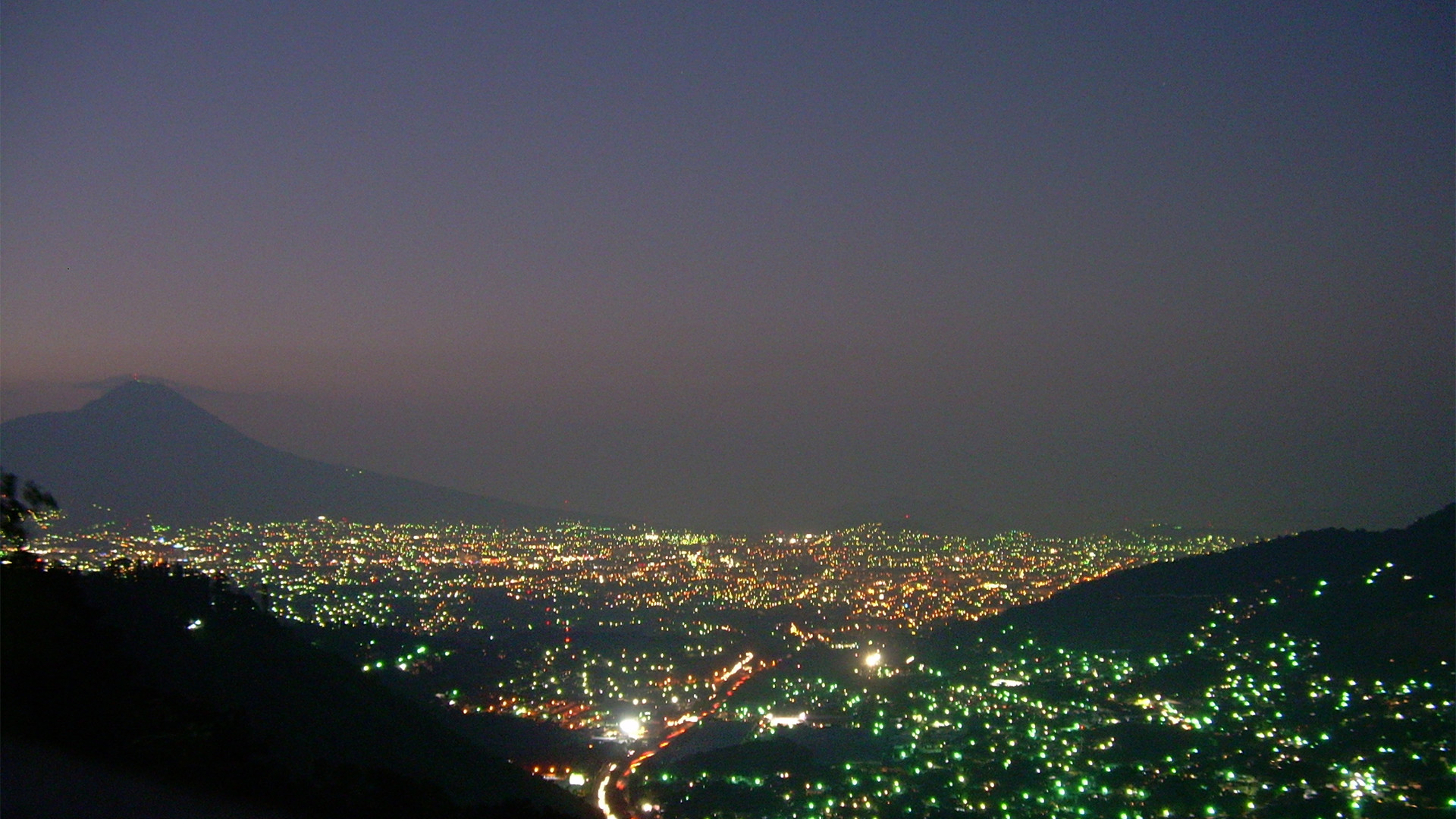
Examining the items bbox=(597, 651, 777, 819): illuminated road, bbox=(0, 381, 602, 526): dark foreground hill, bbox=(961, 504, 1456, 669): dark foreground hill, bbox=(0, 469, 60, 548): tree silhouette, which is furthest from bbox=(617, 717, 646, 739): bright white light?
bbox=(0, 381, 602, 526): dark foreground hill

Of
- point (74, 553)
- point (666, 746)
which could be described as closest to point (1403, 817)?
point (666, 746)

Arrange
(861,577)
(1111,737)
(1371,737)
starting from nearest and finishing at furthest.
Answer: (1371,737) < (1111,737) < (861,577)

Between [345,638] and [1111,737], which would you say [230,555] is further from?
[1111,737]

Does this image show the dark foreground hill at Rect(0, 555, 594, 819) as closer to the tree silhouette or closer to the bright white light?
the tree silhouette

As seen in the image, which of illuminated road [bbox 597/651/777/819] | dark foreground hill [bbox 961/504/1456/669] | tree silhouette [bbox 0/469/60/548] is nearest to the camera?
tree silhouette [bbox 0/469/60/548]

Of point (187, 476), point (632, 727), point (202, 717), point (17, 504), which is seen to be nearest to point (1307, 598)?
point (632, 727)
